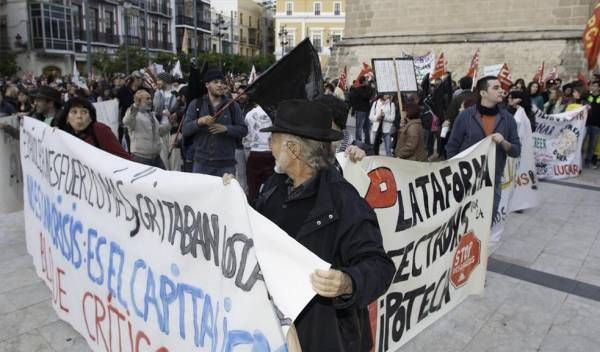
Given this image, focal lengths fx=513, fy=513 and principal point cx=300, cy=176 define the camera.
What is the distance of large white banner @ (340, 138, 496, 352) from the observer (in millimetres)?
2859

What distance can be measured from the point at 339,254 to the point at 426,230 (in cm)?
135

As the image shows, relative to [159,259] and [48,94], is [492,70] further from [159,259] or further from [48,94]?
[159,259]

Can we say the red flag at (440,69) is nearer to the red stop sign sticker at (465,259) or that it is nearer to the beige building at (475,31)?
the beige building at (475,31)

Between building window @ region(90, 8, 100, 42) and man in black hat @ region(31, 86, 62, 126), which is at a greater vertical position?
building window @ region(90, 8, 100, 42)

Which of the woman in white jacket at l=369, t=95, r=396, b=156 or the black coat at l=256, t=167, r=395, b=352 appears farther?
the woman in white jacket at l=369, t=95, r=396, b=156

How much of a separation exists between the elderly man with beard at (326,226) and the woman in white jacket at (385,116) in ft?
28.6

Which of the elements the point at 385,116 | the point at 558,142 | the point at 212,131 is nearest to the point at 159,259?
the point at 212,131

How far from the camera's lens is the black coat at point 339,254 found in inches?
72.3

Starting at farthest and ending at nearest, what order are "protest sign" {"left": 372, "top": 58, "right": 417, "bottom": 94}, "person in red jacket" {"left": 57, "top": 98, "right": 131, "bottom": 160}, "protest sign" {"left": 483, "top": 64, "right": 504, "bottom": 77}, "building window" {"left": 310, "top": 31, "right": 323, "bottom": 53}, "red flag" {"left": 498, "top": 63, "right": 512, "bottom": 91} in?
"building window" {"left": 310, "top": 31, "right": 323, "bottom": 53}, "protest sign" {"left": 483, "top": 64, "right": 504, "bottom": 77}, "red flag" {"left": 498, "top": 63, "right": 512, "bottom": 91}, "protest sign" {"left": 372, "top": 58, "right": 417, "bottom": 94}, "person in red jacket" {"left": 57, "top": 98, "right": 131, "bottom": 160}

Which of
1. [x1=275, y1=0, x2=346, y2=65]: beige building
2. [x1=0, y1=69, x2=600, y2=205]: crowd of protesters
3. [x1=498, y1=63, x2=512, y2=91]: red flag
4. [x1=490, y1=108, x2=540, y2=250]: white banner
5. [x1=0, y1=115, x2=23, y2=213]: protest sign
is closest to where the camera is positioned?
[x1=0, y1=69, x2=600, y2=205]: crowd of protesters

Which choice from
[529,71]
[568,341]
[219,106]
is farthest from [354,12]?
[568,341]

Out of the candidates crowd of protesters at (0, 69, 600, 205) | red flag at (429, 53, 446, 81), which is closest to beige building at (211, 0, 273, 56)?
red flag at (429, 53, 446, 81)

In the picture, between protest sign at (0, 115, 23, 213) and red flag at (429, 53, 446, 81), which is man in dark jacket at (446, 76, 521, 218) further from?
red flag at (429, 53, 446, 81)

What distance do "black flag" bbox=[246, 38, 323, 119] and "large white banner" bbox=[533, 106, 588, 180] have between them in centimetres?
738
